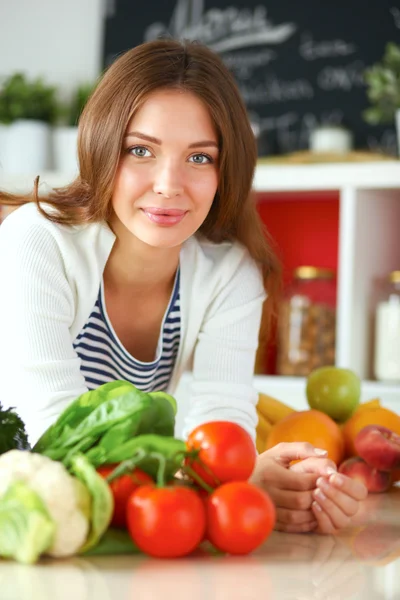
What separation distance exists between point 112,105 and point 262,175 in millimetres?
1411

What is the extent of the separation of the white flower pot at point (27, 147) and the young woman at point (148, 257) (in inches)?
58.3

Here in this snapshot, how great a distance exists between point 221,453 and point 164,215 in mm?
561

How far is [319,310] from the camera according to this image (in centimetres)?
258

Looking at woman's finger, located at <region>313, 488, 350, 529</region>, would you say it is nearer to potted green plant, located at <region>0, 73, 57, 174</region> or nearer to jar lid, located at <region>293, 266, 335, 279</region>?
jar lid, located at <region>293, 266, 335, 279</region>

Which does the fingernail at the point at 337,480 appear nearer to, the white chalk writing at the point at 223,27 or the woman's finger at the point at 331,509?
the woman's finger at the point at 331,509

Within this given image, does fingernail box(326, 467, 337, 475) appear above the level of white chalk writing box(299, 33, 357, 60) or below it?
below

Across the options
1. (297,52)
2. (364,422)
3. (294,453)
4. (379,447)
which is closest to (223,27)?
(297,52)

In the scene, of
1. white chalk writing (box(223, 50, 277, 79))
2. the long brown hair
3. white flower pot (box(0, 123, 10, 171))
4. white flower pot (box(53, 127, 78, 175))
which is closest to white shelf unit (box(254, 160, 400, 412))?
white chalk writing (box(223, 50, 277, 79))

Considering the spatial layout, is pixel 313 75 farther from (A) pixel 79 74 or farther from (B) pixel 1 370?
(B) pixel 1 370

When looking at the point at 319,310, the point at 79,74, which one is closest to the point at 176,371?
the point at 319,310

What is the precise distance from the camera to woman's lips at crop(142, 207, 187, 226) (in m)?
1.25

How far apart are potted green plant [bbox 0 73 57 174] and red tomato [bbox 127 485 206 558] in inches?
91.3

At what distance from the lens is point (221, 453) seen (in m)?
0.76

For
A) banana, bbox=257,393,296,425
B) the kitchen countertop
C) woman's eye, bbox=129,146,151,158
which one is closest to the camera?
the kitchen countertop
